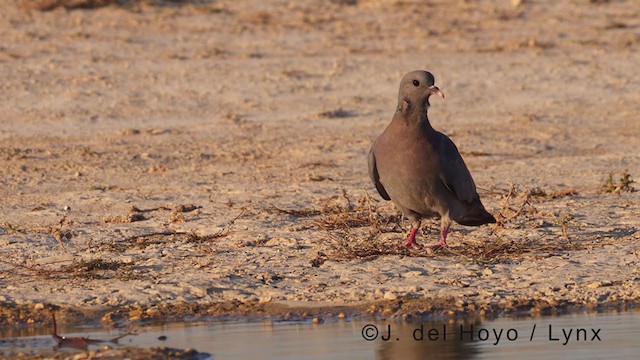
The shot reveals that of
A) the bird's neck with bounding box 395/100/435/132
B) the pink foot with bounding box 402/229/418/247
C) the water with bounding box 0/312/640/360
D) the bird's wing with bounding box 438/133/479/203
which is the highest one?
the bird's neck with bounding box 395/100/435/132

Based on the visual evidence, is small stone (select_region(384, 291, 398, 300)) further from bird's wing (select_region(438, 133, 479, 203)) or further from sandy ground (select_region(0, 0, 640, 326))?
bird's wing (select_region(438, 133, 479, 203))

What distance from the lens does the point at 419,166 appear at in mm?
9188

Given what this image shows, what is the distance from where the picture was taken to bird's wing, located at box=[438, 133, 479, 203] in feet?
30.3

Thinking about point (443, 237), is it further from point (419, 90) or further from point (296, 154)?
point (296, 154)

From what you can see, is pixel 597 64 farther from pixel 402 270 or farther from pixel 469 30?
pixel 402 270

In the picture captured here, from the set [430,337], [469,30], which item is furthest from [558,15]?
[430,337]

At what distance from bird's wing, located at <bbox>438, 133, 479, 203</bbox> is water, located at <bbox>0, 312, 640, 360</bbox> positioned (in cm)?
129

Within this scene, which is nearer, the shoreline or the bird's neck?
the shoreline

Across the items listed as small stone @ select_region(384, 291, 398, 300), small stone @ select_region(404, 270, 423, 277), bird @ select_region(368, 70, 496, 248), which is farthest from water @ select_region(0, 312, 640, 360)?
bird @ select_region(368, 70, 496, 248)

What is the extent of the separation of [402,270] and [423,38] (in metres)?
9.92

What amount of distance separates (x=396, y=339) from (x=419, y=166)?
5.33 feet

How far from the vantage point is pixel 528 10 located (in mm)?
20297

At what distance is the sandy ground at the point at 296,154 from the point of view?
8.98 m

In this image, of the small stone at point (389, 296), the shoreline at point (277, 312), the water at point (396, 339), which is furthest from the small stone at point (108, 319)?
the small stone at point (389, 296)
